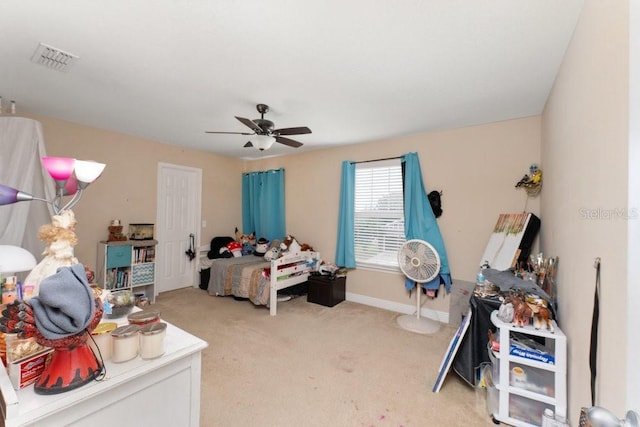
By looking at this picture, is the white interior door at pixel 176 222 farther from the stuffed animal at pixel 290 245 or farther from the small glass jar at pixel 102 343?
the small glass jar at pixel 102 343

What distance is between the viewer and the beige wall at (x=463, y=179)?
291 centimetres

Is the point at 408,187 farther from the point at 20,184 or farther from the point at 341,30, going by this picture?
the point at 20,184

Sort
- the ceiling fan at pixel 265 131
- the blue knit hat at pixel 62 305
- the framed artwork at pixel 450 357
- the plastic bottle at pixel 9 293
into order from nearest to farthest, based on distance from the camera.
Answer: the blue knit hat at pixel 62 305
the plastic bottle at pixel 9 293
the framed artwork at pixel 450 357
the ceiling fan at pixel 265 131

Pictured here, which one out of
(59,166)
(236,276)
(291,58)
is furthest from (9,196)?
(236,276)

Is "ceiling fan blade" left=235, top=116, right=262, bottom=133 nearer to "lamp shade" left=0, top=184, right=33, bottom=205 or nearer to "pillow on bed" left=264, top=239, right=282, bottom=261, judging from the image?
"lamp shade" left=0, top=184, right=33, bottom=205

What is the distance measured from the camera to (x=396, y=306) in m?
3.63

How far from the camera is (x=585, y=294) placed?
4.11 ft

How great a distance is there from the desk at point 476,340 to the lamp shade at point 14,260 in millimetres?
2659

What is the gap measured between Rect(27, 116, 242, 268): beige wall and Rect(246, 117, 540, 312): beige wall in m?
2.30

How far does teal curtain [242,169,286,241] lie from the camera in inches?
187

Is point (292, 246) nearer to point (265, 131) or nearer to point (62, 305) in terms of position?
point (265, 131)

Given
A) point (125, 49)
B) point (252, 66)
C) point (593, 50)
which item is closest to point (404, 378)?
point (593, 50)

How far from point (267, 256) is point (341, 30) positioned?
3.21 metres

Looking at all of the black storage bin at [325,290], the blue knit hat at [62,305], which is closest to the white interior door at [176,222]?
the black storage bin at [325,290]
